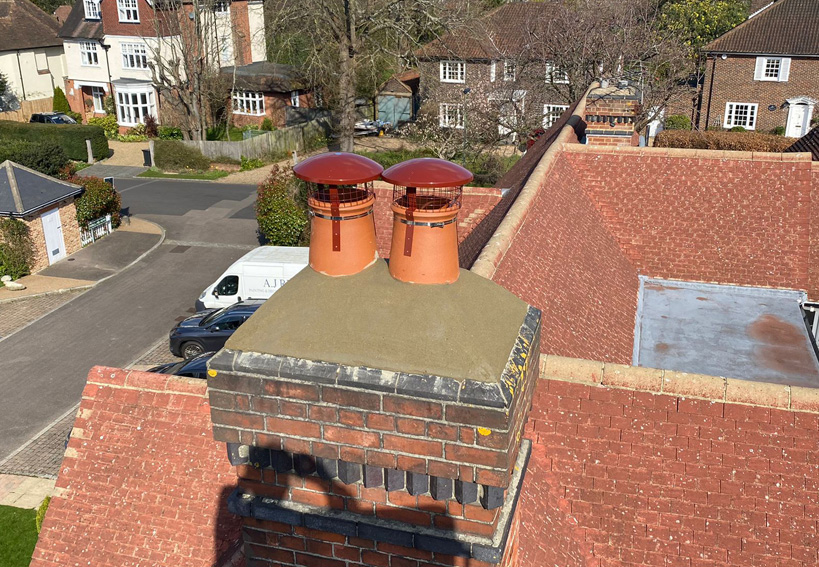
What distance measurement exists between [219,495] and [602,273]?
738 cm

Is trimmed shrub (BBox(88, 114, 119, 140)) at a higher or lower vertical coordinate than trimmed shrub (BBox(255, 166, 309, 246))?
higher

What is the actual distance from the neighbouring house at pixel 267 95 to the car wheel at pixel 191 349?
27745mm

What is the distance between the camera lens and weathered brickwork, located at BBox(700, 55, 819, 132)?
133 feet

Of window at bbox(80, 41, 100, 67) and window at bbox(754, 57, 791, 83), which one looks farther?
window at bbox(80, 41, 100, 67)

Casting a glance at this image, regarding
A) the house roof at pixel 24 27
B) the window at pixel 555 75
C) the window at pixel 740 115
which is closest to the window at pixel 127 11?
the house roof at pixel 24 27

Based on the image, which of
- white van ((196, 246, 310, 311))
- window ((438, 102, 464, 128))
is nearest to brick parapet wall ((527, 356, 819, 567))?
white van ((196, 246, 310, 311))

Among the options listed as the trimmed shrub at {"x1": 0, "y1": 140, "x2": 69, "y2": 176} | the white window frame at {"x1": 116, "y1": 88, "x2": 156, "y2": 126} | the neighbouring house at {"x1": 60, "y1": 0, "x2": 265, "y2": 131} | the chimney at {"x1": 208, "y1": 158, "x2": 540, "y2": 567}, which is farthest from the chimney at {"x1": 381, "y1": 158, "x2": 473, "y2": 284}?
the white window frame at {"x1": 116, "y1": 88, "x2": 156, "y2": 126}

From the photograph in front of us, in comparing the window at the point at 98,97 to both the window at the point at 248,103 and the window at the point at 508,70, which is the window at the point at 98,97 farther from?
the window at the point at 508,70

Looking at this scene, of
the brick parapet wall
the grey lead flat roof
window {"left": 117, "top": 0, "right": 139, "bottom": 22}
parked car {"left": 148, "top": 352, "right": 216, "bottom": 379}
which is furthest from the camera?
window {"left": 117, "top": 0, "right": 139, "bottom": 22}

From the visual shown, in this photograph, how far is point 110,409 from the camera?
7.70m

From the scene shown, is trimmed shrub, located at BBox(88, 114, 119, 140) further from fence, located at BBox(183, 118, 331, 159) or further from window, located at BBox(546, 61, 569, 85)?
window, located at BBox(546, 61, 569, 85)

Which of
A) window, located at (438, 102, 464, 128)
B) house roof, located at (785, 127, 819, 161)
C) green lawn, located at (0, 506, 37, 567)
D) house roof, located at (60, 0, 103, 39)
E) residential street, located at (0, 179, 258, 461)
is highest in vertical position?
house roof, located at (60, 0, 103, 39)

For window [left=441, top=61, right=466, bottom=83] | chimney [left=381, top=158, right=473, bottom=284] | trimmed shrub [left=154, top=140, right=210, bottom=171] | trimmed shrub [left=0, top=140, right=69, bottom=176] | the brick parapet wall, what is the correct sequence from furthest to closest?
window [left=441, top=61, right=466, bottom=83]
trimmed shrub [left=154, top=140, right=210, bottom=171]
trimmed shrub [left=0, top=140, right=69, bottom=176]
the brick parapet wall
chimney [left=381, top=158, right=473, bottom=284]

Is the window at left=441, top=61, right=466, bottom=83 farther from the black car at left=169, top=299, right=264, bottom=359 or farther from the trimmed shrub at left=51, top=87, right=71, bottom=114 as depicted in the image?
the black car at left=169, top=299, right=264, bottom=359
